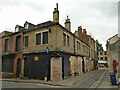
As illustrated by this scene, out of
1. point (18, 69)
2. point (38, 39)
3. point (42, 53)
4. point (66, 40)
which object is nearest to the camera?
point (42, 53)

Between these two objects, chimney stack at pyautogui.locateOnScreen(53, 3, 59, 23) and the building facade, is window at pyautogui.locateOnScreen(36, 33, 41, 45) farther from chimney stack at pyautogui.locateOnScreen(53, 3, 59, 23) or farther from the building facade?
the building facade

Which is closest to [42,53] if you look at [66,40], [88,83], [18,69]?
[66,40]

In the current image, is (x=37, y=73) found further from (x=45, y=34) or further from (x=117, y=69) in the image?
(x=117, y=69)

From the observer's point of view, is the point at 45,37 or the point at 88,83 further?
the point at 45,37

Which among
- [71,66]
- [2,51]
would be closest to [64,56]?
[71,66]

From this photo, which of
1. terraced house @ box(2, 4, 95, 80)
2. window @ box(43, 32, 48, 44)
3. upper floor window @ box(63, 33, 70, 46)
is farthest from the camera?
upper floor window @ box(63, 33, 70, 46)

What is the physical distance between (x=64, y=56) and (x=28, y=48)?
533 cm

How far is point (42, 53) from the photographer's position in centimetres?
2334

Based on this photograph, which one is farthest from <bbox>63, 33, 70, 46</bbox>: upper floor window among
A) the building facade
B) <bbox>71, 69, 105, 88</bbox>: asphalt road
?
the building facade

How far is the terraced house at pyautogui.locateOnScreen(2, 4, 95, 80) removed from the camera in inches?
877

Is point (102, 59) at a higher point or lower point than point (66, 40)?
lower

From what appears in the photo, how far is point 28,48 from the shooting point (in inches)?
1000

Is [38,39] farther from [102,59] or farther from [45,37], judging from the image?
[102,59]

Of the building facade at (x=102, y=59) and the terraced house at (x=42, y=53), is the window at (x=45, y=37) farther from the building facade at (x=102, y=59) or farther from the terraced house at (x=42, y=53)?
the building facade at (x=102, y=59)
